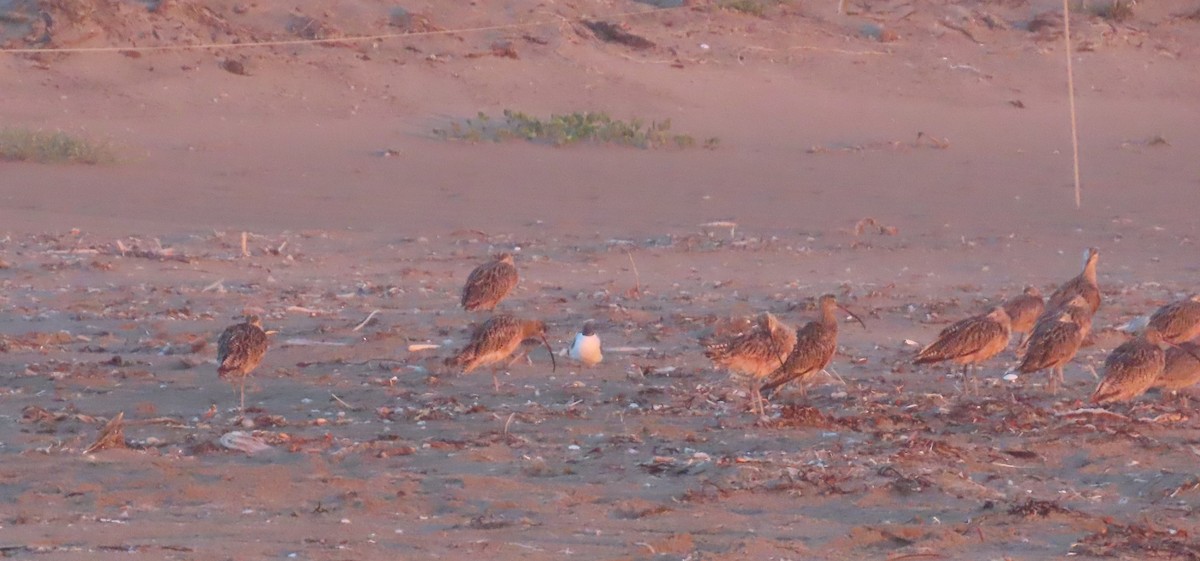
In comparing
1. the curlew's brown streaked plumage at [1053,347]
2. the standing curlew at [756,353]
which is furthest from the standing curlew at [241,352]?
the curlew's brown streaked plumage at [1053,347]

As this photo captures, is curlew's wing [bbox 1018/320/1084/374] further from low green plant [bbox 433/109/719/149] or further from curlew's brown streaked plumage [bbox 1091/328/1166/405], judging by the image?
low green plant [bbox 433/109/719/149]

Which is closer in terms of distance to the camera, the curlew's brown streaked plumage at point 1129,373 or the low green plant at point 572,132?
the curlew's brown streaked plumage at point 1129,373

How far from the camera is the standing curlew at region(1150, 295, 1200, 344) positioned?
451 inches

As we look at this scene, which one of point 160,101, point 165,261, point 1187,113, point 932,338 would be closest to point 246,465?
A: point 932,338

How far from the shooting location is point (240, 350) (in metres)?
10.0

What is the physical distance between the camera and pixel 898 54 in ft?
98.0

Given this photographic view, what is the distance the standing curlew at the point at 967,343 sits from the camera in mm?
10227

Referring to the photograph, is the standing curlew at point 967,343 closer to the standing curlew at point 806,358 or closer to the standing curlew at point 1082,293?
the standing curlew at point 806,358

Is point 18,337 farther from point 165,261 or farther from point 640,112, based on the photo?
point 640,112

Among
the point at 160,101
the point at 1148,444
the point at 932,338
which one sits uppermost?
the point at 1148,444

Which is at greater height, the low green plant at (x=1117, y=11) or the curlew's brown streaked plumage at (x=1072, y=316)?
the curlew's brown streaked plumage at (x=1072, y=316)

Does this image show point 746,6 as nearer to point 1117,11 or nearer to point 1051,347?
point 1117,11

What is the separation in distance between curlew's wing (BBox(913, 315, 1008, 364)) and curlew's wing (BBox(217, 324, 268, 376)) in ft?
13.0

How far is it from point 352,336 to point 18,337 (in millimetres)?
2377
